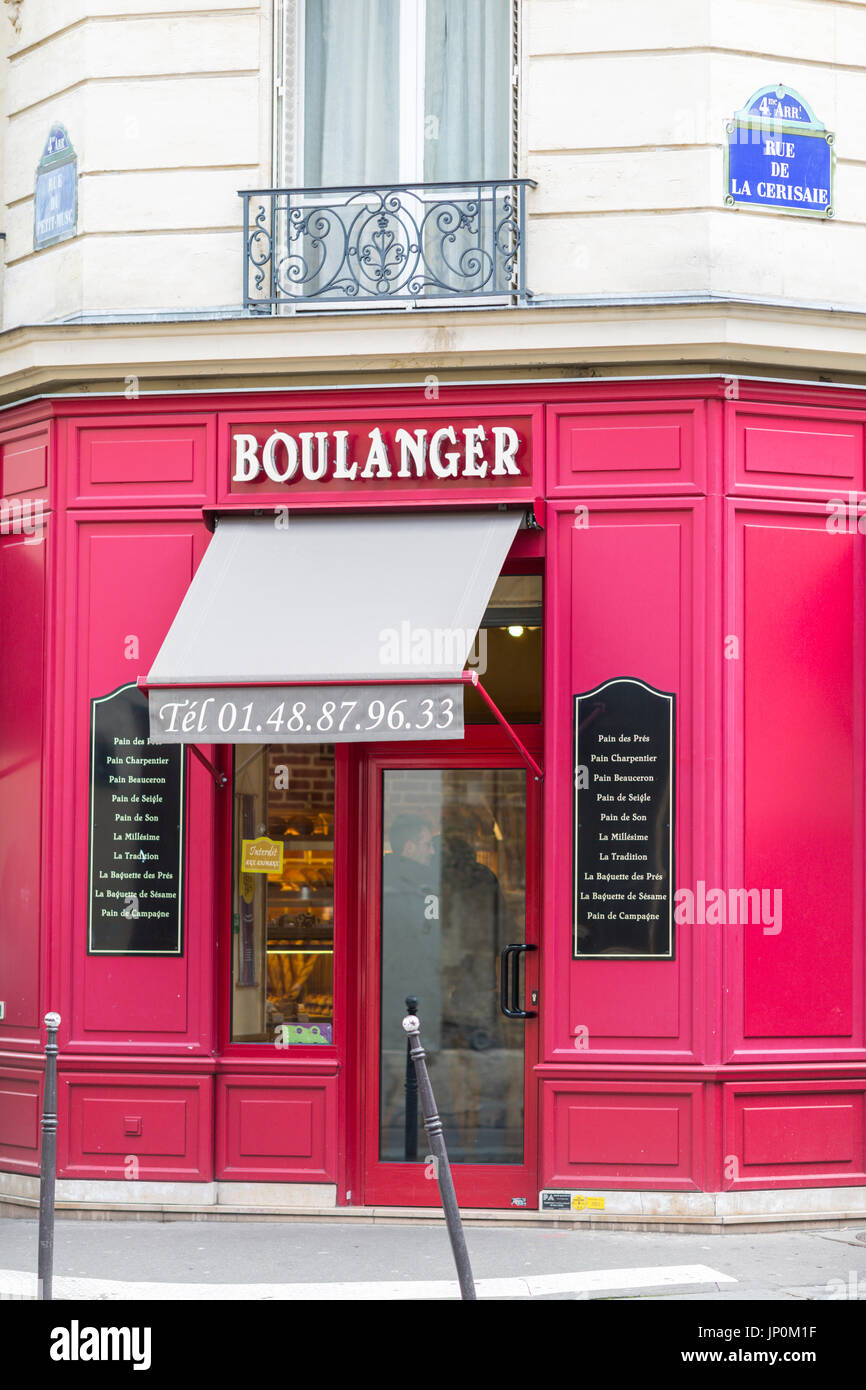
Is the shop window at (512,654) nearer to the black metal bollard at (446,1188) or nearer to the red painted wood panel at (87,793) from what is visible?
the red painted wood panel at (87,793)

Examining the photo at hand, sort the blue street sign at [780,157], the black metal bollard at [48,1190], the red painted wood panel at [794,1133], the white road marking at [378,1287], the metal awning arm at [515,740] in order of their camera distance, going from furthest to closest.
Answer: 1. the blue street sign at [780,157]
2. the red painted wood panel at [794,1133]
3. the metal awning arm at [515,740]
4. the white road marking at [378,1287]
5. the black metal bollard at [48,1190]

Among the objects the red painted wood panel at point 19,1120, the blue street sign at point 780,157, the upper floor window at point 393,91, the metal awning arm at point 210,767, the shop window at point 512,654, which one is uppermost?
the upper floor window at point 393,91

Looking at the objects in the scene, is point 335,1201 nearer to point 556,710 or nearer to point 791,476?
point 556,710

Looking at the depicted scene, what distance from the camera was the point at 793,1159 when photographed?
376 inches

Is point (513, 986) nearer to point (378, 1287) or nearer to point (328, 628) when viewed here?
point (378, 1287)

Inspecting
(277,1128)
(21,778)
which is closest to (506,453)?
(21,778)

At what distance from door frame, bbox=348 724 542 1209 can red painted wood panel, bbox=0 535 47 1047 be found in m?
1.93

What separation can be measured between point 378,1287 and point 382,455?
460 centimetres

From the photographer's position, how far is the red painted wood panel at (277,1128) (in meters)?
9.93

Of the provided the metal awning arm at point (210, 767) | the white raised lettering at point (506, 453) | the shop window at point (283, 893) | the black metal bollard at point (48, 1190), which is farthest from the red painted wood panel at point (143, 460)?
the black metal bollard at point (48, 1190)

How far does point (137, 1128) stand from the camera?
9.96 meters

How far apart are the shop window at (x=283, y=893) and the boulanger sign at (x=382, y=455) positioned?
161 cm
